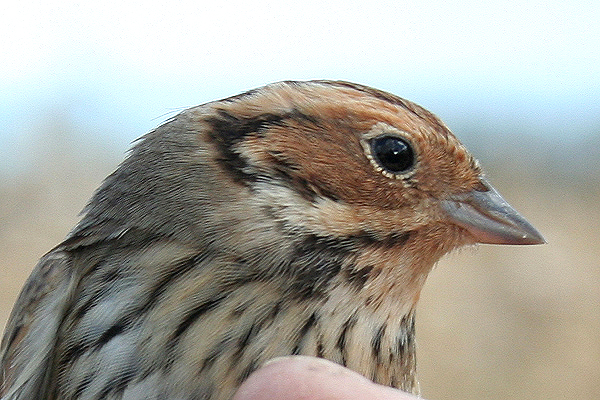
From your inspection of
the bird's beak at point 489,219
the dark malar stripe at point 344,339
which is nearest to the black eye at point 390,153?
the bird's beak at point 489,219

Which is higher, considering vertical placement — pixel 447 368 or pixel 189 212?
pixel 189 212

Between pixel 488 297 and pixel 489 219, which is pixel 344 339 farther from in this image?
pixel 488 297

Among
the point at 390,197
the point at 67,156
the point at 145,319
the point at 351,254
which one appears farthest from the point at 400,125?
the point at 67,156

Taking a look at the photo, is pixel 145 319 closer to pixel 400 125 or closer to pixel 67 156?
pixel 400 125

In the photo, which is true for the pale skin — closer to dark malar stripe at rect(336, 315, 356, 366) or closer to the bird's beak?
→ dark malar stripe at rect(336, 315, 356, 366)

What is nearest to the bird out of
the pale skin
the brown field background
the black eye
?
the black eye

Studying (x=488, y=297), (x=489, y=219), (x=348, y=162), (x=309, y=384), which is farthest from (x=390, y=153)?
(x=488, y=297)
